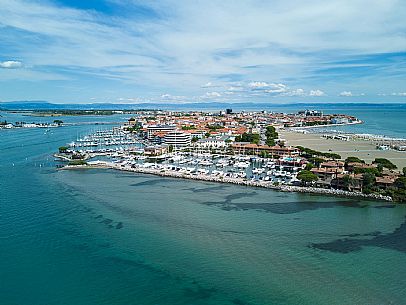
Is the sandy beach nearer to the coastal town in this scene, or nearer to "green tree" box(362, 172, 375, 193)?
the coastal town

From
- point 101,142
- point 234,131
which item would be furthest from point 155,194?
point 234,131

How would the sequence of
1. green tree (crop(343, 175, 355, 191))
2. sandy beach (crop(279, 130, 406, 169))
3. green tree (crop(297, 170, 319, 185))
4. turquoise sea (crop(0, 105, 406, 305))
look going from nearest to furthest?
turquoise sea (crop(0, 105, 406, 305))
green tree (crop(343, 175, 355, 191))
green tree (crop(297, 170, 319, 185))
sandy beach (crop(279, 130, 406, 169))

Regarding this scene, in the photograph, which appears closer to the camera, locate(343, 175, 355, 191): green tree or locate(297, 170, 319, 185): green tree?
locate(343, 175, 355, 191): green tree

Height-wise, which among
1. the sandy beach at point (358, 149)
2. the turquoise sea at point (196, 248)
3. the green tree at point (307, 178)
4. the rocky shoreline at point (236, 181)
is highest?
the sandy beach at point (358, 149)

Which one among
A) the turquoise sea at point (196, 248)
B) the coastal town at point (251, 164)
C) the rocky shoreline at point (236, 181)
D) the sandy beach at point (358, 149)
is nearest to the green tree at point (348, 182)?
the coastal town at point (251, 164)

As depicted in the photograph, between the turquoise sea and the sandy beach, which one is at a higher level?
the sandy beach

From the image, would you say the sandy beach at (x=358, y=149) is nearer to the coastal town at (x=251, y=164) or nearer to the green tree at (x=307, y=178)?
the coastal town at (x=251, y=164)

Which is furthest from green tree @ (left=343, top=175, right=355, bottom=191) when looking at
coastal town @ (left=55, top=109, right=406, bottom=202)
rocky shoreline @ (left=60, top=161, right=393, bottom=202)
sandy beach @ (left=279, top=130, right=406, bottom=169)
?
sandy beach @ (left=279, top=130, right=406, bottom=169)

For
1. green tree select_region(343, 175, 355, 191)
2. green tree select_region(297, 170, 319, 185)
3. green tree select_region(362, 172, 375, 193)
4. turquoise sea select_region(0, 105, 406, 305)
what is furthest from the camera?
green tree select_region(297, 170, 319, 185)
